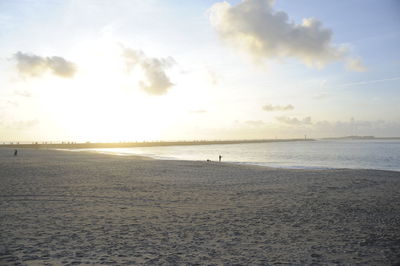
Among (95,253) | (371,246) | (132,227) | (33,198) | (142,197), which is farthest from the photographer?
(142,197)

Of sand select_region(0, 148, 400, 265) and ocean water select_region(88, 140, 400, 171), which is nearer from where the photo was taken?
sand select_region(0, 148, 400, 265)

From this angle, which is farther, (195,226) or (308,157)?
(308,157)

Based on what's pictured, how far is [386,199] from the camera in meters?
14.5

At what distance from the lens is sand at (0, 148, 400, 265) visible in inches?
277

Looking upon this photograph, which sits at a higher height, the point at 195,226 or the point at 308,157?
the point at 195,226

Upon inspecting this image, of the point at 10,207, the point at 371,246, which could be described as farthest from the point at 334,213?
the point at 10,207

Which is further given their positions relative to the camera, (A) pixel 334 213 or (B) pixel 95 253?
(A) pixel 334 213

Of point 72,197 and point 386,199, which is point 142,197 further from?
point 386,199

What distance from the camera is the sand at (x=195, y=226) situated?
7047 millimetres

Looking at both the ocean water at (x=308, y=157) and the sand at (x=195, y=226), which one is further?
the ocean water at (x=308, y=157)

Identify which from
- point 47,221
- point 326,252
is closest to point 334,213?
point 326,252

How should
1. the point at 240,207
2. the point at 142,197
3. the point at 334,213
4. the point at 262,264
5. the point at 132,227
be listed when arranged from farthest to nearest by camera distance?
the point at 142,197 < the point at 240,207 < the point at 334,213 < the point at 132,227 < the point at 262,264

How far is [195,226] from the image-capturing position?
31.6 ft

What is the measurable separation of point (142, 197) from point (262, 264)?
894 centimetres
